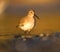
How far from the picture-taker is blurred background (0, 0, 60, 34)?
494 cm

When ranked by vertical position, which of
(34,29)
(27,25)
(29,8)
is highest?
(29,8)

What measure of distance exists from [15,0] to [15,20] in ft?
4.02

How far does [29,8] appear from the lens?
6004mm

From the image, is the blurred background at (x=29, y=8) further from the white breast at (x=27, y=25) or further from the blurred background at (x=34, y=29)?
the white breast at (x=27, y=25)

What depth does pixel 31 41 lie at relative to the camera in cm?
339

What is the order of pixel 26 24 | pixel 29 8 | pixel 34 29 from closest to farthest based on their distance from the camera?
pixel 26 24 → pixel 34 29 → pixel 29 8

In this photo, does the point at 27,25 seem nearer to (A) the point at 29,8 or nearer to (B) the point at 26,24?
(B) the point at 26,24

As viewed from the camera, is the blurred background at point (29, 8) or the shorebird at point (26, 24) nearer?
the shorebird at point (26, 24)

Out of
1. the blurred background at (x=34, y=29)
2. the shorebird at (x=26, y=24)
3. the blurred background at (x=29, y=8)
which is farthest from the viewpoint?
the blurred background at (x=29, y=8)

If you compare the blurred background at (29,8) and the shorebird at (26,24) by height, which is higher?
the blurred background at (29,8)

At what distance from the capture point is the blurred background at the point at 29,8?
4941mm

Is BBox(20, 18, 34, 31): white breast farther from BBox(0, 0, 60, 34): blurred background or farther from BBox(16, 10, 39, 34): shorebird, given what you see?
BBox(0, 0, 60, 34): blurred background

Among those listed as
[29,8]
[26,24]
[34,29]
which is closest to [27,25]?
[26,24]

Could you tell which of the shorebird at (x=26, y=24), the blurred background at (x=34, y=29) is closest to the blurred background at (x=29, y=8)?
the blurred background at (x=34, y=29)
